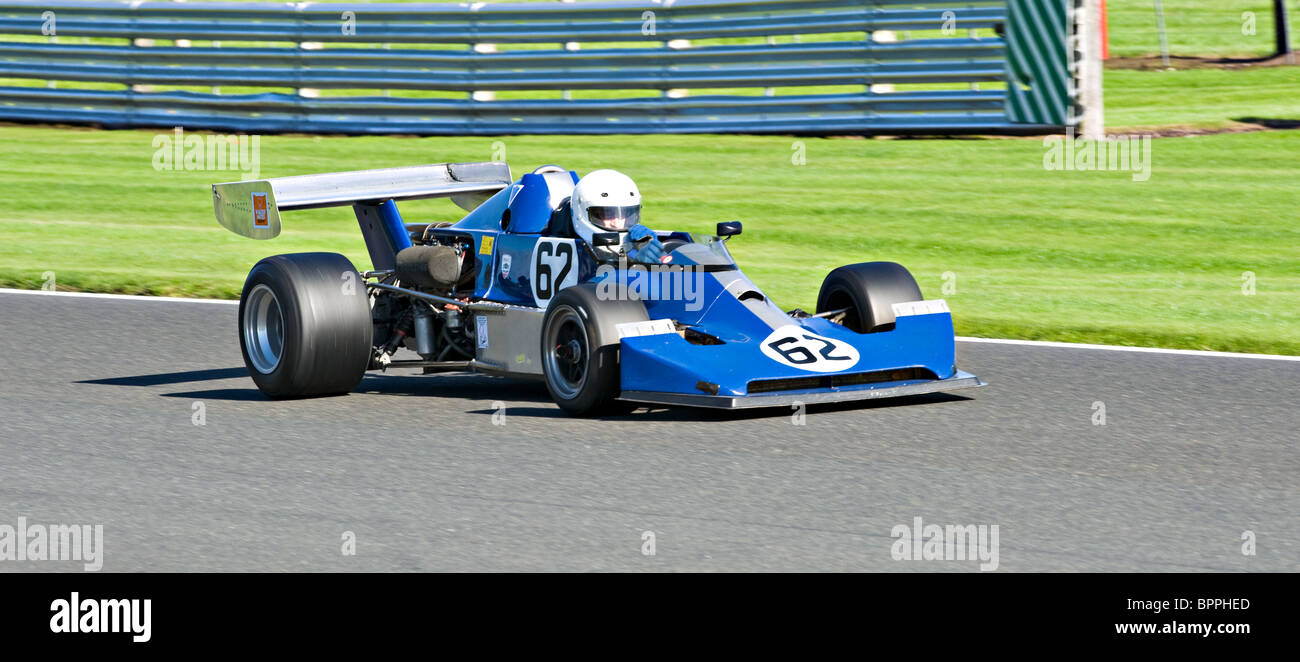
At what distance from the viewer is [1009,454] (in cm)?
716

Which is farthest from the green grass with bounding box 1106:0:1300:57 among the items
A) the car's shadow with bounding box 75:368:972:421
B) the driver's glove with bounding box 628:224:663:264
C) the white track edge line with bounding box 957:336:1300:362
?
the driver's glove with bounding box 628:224:663:264

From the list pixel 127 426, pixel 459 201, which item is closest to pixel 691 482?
pixel 127 426

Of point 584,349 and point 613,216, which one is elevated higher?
point 613,216

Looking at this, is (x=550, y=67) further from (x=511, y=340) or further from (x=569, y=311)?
(x=569, y=311)

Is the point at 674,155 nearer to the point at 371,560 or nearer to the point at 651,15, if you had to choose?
the point at 651,15

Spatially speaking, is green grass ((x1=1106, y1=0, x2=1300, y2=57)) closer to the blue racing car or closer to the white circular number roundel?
the blue racing car

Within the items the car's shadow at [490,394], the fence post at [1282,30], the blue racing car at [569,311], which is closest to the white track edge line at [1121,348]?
the blue racing car at [569,311]

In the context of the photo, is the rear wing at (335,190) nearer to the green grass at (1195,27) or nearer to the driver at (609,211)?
the driver at (609,211)

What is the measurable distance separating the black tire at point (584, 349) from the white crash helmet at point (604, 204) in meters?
0.54

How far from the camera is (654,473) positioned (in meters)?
6.82

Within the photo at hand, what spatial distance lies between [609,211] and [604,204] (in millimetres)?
42

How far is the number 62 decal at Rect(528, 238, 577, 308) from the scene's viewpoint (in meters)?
8.79

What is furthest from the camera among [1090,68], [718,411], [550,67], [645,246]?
[550,67]

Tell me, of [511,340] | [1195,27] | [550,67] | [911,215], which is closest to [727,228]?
[511,340]
